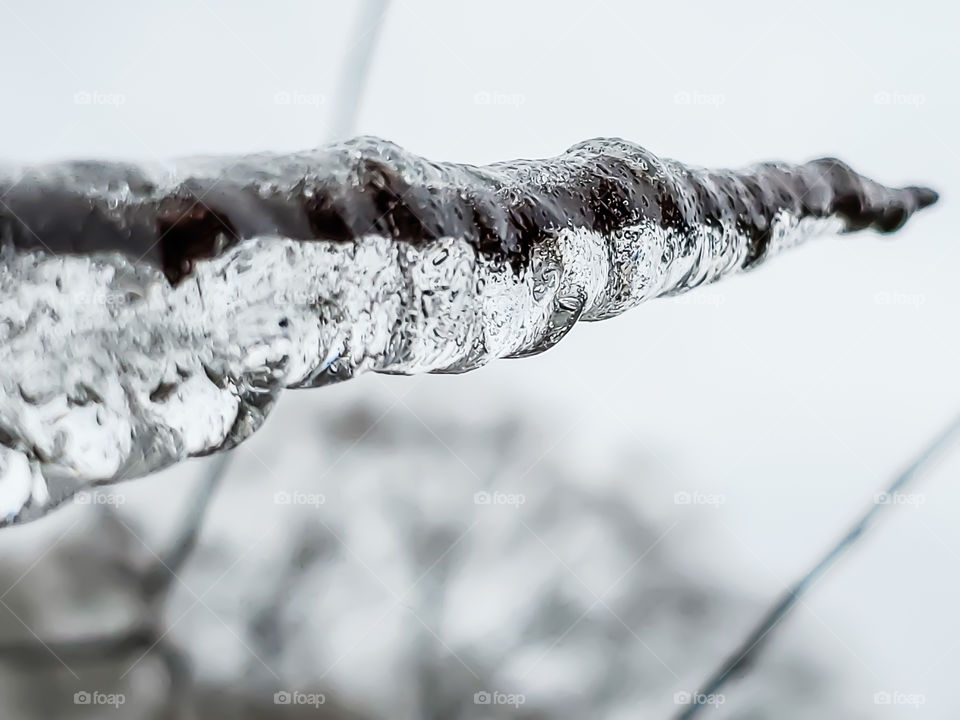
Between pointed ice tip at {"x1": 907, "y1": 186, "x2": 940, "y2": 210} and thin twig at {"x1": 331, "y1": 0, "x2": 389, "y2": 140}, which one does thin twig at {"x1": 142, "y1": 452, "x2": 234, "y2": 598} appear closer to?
thin twig at {"x1": 331, "y1": 0, "x2": 389, "y2": 140}

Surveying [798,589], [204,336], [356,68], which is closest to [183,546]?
[356,68]

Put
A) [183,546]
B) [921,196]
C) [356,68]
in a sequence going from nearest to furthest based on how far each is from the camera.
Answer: [921,196] → [356,68] → [183,546]

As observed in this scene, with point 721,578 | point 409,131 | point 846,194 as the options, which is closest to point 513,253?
point 846,194

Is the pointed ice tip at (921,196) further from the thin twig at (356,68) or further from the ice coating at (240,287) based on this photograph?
the thin twig at (356,68)

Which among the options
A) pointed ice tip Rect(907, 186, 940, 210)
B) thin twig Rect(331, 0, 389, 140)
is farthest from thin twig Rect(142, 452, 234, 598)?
pointed ice tip Rect(907, 186, 940, 210)

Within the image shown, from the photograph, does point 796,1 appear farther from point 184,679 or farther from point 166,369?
point 184,679

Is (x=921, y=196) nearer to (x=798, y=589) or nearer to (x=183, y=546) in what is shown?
(x=798, y=589)

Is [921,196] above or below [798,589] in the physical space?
above

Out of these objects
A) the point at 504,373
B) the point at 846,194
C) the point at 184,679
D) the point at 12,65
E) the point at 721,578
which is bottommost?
the point at 184,679
